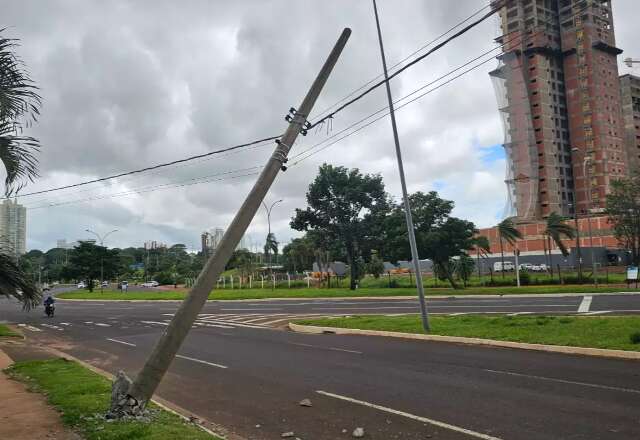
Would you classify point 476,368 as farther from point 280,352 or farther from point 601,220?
point 601,220

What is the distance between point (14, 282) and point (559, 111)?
409 feet

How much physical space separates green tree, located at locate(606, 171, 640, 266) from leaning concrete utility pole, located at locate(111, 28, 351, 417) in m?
55.4

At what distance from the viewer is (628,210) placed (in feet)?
180

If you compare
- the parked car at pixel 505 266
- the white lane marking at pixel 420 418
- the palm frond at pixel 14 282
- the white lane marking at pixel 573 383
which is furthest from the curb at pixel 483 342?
the parked car at pixel 505 266

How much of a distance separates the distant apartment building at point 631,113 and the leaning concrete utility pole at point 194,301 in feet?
453

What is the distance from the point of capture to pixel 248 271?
7238 cm

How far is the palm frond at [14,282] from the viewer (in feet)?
23.0

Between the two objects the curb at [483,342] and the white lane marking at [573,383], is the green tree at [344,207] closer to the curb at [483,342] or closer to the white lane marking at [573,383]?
the curb at [483,342]

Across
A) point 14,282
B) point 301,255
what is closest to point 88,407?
point 14,282

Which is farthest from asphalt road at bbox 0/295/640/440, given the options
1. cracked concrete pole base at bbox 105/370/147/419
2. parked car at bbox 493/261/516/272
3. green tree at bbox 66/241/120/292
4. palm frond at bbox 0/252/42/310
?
green tree at bbox 66/241/120/292

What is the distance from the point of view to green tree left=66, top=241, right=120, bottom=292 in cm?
8106

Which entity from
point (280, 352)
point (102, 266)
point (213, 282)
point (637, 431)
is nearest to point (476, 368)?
point (637, 431)

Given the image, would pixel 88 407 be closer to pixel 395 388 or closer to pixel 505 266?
pixel 395 388

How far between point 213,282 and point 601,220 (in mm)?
85855
